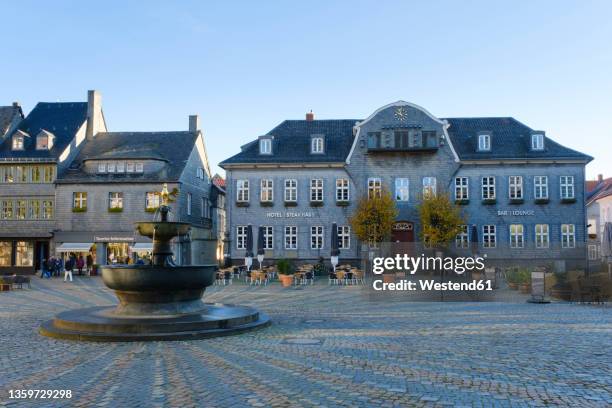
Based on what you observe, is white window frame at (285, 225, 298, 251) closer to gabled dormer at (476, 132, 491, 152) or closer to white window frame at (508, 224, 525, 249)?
gabled dormer at (476, 132, 491, 152)

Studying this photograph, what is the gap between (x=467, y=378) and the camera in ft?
26.7

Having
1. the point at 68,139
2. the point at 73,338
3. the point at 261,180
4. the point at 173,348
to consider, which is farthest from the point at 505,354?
the point at 68,139

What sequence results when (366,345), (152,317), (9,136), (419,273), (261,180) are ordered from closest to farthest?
(366,345)
(152,317)
(419,273)
(261,180)
(9,136)

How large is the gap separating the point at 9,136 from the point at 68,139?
215 inches

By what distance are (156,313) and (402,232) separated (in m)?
25.8

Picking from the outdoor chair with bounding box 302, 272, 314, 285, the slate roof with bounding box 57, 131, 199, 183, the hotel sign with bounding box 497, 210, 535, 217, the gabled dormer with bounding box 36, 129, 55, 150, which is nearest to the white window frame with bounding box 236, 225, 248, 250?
the slate roof with bounding box 57, 131, 199, 183

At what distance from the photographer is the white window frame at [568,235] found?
36037 mm

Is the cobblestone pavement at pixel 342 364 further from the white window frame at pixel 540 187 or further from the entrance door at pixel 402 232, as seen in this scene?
the white window frame at pixel 540 187

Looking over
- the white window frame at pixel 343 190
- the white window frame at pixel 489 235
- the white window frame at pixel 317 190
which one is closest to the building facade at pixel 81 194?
the white window frame at pixel 317 190

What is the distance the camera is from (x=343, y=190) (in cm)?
3734

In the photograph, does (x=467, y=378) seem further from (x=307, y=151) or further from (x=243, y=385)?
(x=307, y=151)

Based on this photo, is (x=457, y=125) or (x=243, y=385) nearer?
(x=243, y=385)

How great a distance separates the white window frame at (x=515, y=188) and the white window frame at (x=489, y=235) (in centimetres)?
239

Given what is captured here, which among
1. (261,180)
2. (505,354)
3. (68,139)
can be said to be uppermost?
(68,139)
